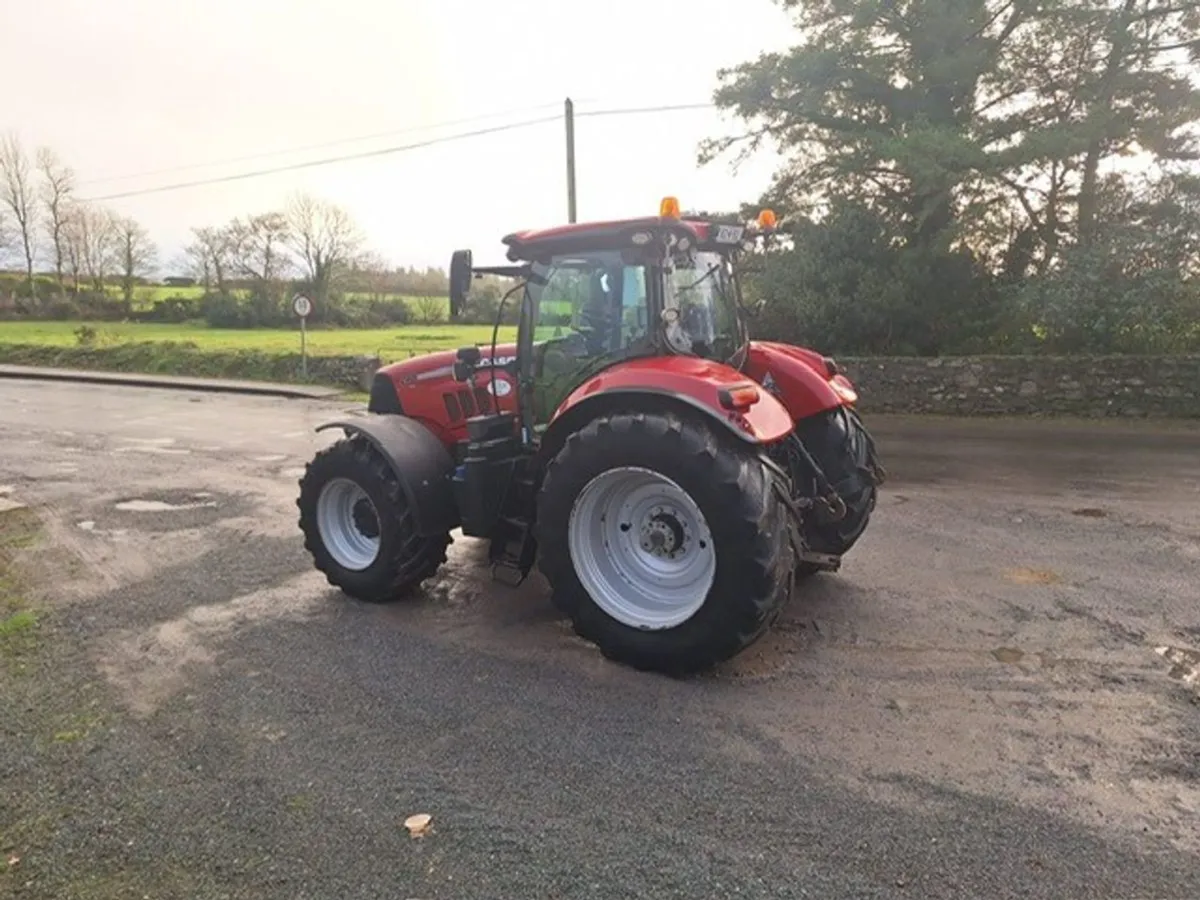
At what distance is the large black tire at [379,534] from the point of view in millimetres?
5027

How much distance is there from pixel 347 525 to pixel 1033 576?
4.52 m

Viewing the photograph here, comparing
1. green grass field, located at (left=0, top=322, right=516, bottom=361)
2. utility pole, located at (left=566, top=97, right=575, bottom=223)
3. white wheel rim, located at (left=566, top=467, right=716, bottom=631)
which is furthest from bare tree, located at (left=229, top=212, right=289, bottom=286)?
white wheel rim, located at (left=566, top=467, right=716, bottom=631)

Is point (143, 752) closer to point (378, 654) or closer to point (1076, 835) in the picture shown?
point (378, 654)

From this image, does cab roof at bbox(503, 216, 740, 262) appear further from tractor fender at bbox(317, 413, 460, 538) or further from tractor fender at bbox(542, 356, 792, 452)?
tractor fender at bbox(317, 413, 460, 538)

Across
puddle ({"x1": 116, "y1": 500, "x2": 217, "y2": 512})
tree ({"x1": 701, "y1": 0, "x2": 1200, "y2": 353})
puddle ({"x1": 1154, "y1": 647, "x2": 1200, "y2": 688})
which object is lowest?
puddle ({"x1": 116, "y1": 500, "x2": 217, "y2": 512})

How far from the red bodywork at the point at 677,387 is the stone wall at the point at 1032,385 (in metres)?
8.32

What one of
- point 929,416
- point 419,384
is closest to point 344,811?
point 419,384

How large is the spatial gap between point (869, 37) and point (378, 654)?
44.5ft

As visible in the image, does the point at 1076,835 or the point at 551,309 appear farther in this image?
the point at 551,309

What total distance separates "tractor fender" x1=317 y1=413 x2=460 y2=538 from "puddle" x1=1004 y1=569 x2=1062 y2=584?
365 cm

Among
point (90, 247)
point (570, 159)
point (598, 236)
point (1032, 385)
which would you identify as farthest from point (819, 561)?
point (90, 247)

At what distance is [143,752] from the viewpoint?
11.4 ft

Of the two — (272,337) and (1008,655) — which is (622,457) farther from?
(272,337)

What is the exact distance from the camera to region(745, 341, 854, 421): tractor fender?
5.29 m
